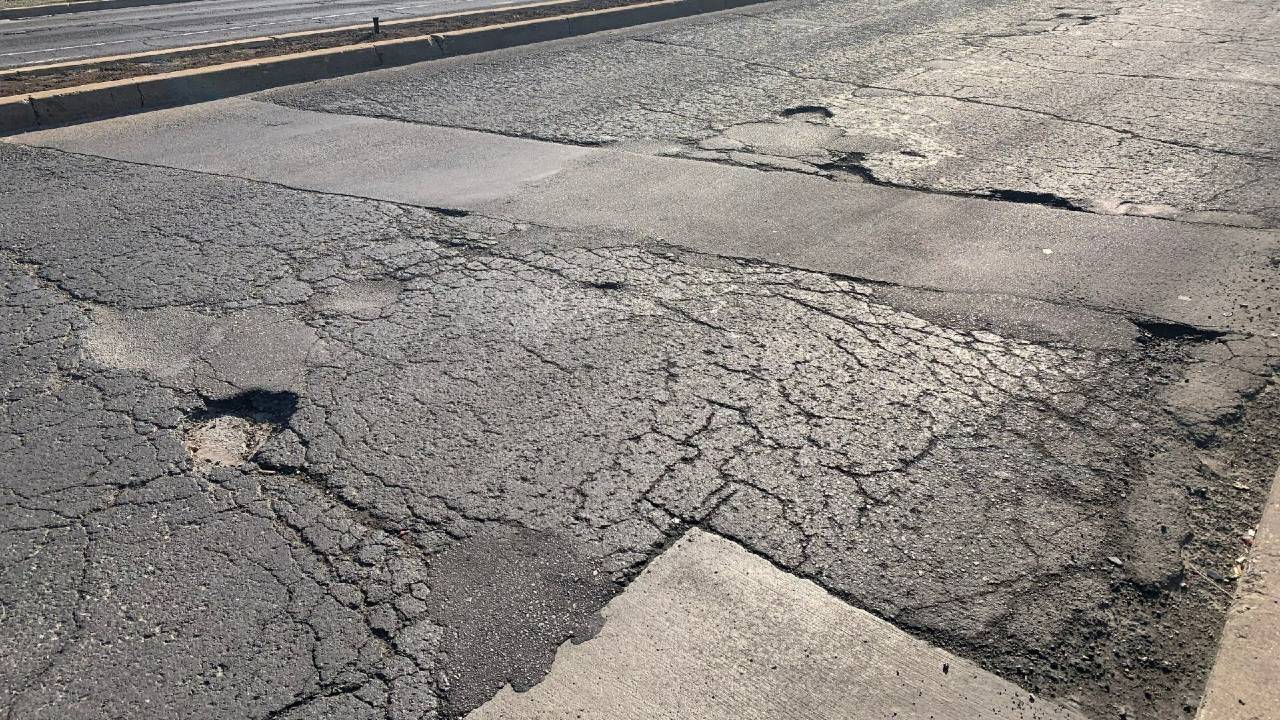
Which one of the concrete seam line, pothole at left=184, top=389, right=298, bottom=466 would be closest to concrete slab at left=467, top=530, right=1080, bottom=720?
pothole at left=184, top=389, right=298, bottom=466

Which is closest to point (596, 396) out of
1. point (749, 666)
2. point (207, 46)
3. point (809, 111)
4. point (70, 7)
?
point (749, 666)

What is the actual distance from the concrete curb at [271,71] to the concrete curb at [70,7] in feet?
37.8

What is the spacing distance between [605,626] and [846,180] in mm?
4796

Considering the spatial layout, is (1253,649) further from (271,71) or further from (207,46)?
(207,46)

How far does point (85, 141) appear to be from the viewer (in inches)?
322

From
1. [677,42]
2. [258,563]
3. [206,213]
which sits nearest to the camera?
[258,563]

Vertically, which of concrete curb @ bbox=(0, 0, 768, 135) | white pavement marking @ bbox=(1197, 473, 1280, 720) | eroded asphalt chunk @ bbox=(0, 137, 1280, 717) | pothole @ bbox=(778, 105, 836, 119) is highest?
concrete curb @ bbox=(0, 0, 768, 135)

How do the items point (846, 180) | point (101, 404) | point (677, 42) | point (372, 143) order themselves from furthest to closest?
point (677, 42) → point (372, 143) → point (846, 180) → point (101, 404)

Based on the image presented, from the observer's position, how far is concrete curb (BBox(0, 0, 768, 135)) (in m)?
8.73

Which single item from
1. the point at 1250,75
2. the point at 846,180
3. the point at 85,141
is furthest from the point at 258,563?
the point at 1250,75

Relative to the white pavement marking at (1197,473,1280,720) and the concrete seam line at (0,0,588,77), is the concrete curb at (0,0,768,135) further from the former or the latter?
the white pavement marking at (1197,473,1280,720)

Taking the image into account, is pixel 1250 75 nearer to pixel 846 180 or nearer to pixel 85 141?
pixel 846 180

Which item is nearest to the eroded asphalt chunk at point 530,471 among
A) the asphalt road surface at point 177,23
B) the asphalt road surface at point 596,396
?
the asphalt road surface at point 596,396

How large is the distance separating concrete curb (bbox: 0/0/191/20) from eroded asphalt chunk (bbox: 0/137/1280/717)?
1668cm
